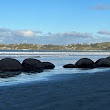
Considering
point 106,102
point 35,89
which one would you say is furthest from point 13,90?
point 106,102

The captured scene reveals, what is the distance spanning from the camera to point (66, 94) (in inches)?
705

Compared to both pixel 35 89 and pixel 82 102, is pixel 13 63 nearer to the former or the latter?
pixel 35 89

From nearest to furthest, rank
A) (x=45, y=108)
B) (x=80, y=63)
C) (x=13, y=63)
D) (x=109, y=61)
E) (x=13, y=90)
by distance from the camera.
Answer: (x=45, y=108), (x=13, y=90), (x=13, y=63), (x=80, y=63), (x=109, y=61)

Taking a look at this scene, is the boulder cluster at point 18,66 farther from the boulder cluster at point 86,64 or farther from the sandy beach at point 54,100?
the sandy beach at point 54,100

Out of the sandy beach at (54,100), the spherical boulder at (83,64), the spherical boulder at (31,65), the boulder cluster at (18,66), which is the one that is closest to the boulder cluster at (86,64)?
the spherical boulder at (83,64)

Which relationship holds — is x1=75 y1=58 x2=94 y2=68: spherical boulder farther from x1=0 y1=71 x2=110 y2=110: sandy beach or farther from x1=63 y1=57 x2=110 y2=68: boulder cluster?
x1=0 y1=71 x2=110 y2=110: sandy beach

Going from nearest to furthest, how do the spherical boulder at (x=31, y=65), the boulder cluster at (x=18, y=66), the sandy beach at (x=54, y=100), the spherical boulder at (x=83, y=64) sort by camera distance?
the sandy beach at (x=54, y=100)
the boulder cluster at (x=18, y=66)
the spherical boulder at (x=31, y=65)
the spherical boulder at (x=83, y=64)

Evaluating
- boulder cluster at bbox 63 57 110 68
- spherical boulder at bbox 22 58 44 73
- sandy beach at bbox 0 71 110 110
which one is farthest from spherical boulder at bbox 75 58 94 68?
sandy beach at bbox 0 71 110 110

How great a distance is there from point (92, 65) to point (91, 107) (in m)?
36.4

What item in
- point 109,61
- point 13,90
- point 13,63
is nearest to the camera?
point 13,90

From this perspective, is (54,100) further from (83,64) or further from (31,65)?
(83,64)

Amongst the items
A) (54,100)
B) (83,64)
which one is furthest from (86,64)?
(54,100)

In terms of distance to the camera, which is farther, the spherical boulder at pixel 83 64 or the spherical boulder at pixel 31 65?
the spherical boulder at pixel 83 64

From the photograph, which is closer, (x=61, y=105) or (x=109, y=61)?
(x=61, y=105)
